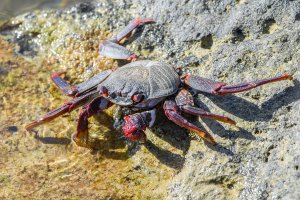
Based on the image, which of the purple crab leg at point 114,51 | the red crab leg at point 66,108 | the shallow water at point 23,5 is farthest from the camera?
the shallow water at point 23,5

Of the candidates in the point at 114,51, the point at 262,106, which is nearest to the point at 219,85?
the point at 262,106

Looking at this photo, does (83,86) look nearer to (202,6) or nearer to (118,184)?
(118,184)

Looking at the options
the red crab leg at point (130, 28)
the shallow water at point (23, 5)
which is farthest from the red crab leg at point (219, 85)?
the shallow water at point (23, 5)

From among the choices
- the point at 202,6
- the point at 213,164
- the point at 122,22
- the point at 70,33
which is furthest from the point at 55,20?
the point at 213,164

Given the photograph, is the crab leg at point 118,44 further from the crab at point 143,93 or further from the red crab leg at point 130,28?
the crab at point 143,93

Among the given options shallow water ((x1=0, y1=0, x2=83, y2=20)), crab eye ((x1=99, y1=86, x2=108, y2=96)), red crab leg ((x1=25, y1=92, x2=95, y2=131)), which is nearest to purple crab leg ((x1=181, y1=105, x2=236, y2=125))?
crab eye ((x1=99, y1=86, x2=108, y2=96))

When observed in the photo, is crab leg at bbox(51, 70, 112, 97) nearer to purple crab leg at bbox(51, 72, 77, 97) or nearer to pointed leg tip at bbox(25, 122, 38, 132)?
Answer: purple crab leg at bbox(51, 72, 77, 97)

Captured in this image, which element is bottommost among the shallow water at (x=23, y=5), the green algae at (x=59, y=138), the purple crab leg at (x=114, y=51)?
the green algae at (x=59, y=138)

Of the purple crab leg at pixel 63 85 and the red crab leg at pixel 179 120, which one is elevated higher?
the purple crab leg at pixel 63 85
